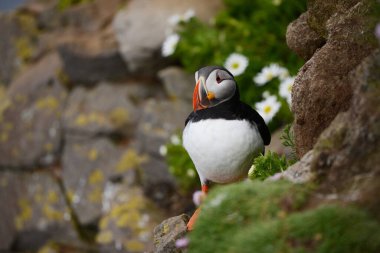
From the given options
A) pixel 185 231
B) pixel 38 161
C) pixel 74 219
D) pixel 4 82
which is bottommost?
pixel 74 219

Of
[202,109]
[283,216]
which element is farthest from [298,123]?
[283,216]

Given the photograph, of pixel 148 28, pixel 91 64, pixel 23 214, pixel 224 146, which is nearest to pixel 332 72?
pixel 224 146

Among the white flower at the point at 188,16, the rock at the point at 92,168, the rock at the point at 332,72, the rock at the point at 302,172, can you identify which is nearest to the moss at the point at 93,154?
the rock at the point at 92,168

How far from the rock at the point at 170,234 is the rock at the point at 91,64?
13.4 feet

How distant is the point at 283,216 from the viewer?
1.91 m

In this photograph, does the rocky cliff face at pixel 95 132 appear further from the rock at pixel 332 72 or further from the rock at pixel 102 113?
the rock at pixel 332 72

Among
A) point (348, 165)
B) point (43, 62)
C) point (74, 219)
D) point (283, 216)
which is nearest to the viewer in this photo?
point (283, 216)

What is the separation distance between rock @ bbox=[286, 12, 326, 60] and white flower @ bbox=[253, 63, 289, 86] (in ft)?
6.12

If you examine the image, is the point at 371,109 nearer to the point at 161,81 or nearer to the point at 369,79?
the point at 369,79

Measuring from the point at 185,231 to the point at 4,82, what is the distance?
6.42 meters

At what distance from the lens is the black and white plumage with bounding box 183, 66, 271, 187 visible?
3.02m

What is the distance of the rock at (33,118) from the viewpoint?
7.28 meters

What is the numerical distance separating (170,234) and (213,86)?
75cm

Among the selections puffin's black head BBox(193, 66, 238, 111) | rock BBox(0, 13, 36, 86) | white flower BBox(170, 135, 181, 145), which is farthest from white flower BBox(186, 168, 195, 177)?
rock BBox(0, 13, 36, 86)
